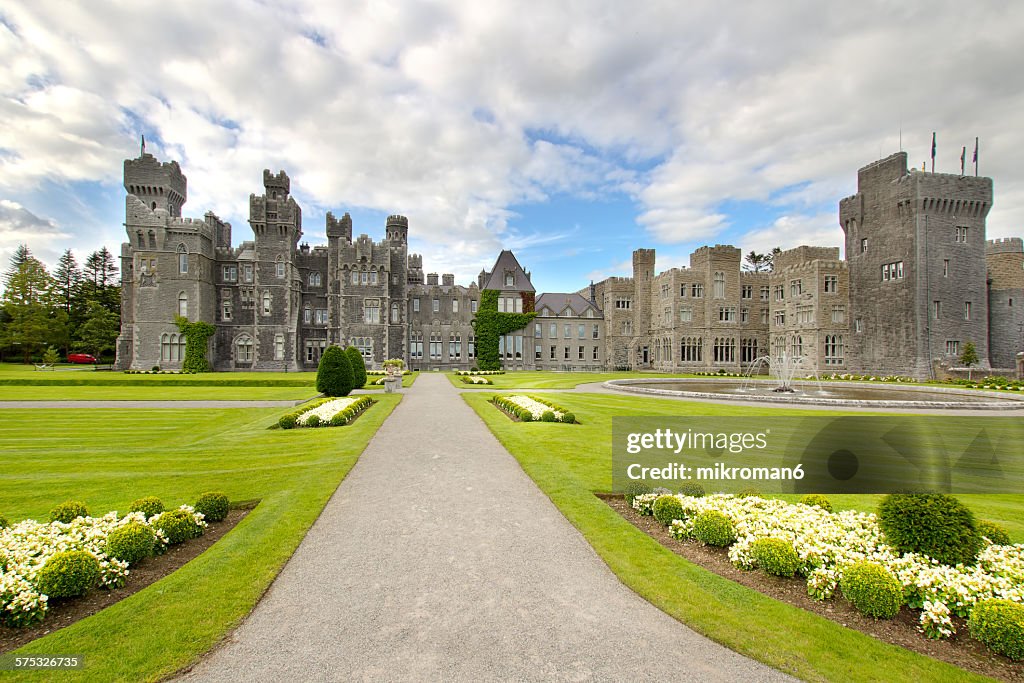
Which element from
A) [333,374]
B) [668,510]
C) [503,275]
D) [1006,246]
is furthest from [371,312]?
[1006,246]

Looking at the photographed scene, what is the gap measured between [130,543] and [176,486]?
13.3 feet

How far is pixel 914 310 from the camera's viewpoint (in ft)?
141

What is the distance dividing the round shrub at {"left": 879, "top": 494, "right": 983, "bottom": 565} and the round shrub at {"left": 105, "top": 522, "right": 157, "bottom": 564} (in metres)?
9.61

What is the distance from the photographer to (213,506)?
7965 millimetres

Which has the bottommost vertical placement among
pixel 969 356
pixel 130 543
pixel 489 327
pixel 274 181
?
pixel 130 543

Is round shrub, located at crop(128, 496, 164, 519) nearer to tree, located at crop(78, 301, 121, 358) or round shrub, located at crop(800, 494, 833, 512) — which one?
round shrub, located at crop(800, 494, 833, 512)

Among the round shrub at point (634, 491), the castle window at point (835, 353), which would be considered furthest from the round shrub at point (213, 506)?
the castle window at point (835, 353)

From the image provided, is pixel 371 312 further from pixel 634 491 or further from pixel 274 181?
pixel 634 491

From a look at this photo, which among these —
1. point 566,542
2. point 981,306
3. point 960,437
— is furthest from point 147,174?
point 981,306

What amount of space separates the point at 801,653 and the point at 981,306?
56157 mm

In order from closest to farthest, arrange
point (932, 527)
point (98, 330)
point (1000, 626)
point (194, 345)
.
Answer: point (1000, 626)
point (932, 527)
point (194, 345)
point (98, 330)

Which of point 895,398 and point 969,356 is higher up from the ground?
point 969,356

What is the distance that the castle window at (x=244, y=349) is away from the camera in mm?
55094

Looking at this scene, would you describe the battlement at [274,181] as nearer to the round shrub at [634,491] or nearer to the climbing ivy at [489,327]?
the climbing ivy at [489,327]
